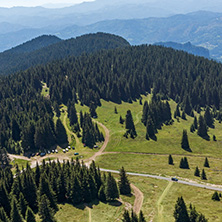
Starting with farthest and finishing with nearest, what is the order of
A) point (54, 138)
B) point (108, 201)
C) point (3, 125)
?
point (3, 125)
point (54, 138)
point (108, 201)

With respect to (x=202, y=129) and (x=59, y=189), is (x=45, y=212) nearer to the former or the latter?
(x=59, y=189)

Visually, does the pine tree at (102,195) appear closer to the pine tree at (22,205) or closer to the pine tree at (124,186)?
the pine tree at (124,186)

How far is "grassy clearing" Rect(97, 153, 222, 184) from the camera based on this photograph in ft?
373

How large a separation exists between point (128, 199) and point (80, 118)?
11305 centimetres

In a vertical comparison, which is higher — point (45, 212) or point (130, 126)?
point (45, 212)

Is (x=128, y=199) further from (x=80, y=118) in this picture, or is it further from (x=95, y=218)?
(x=80, y=118)

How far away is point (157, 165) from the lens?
422 feet

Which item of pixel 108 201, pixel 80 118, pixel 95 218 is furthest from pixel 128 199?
pixel 80 118

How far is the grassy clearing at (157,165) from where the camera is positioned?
4481 inches

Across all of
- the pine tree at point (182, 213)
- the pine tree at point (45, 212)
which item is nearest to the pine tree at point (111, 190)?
the pine tree at point (45, 212)

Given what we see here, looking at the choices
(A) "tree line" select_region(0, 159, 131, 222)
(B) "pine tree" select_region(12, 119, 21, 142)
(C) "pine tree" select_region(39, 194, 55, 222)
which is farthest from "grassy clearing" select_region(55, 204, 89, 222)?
(B) "pine tree" select_region(12, 119, 21, 142)

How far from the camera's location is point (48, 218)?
237 ft

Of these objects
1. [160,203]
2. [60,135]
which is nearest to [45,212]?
[160,203]

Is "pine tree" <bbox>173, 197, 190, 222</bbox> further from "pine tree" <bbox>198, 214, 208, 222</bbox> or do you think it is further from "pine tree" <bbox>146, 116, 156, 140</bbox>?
"pine tree" <bbox>146, 116, 156, 140</bbox>
